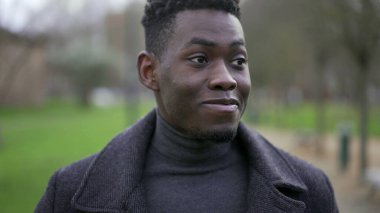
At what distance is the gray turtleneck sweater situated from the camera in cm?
203

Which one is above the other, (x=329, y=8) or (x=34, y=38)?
(x=329, y=8)

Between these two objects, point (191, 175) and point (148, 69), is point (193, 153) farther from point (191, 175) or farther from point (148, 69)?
point (148, 69)

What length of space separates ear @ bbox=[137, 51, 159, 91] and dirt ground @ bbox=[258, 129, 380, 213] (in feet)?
20.6

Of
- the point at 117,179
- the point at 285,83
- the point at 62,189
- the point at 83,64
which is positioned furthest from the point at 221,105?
the point at 83,64

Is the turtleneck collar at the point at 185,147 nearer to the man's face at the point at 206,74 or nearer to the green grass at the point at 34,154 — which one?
the man's face at the point at 206,74

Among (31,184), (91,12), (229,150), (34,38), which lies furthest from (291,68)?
(91,12)

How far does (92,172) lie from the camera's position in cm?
212

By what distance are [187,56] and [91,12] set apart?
56250 mm

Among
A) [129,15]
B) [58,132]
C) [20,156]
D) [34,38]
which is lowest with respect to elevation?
[58,132]

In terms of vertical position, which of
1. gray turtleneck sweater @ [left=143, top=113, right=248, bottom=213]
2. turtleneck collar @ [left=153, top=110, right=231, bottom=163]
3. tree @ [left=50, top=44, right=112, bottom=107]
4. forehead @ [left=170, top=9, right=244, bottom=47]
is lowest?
tree @ [left=50, top=44, right=112, bottom=107]

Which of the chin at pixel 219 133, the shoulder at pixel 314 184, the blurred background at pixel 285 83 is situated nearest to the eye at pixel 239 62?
the chin at pixel 219 133

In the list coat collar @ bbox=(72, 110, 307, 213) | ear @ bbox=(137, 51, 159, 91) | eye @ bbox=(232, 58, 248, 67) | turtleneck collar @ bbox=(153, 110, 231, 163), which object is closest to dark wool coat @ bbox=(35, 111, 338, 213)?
coat collar @ bbox=(72, 110, 307, 213)

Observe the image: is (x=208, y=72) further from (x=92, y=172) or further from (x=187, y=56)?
(x=92, y=172)

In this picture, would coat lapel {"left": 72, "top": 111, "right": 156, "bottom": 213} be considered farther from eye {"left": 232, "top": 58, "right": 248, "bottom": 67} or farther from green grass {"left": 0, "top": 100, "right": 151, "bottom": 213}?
green grass {"left": 0, "top": 100, "right": 151, "bottom": 213}
